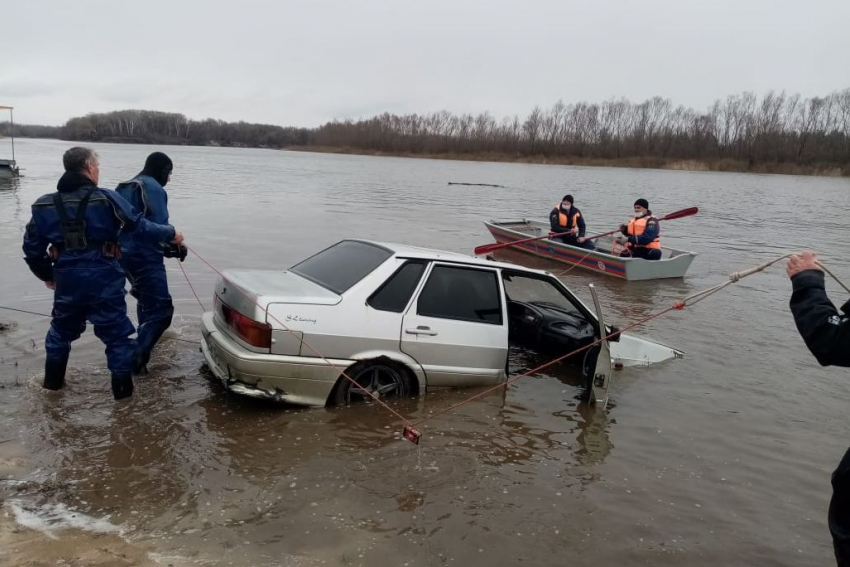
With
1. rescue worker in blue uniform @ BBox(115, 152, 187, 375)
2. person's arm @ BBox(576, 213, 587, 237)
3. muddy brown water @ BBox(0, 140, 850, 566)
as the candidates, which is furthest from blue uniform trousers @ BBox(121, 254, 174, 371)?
person's arm @ BBox(576, 213, 587, 237)

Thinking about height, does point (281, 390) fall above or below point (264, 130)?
below

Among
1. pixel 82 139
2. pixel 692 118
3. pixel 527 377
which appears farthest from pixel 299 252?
pixel 82 139

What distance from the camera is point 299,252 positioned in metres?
15.7

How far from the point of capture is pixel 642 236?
583 inches

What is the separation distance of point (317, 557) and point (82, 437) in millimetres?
2383

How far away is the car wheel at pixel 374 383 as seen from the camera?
542 cm

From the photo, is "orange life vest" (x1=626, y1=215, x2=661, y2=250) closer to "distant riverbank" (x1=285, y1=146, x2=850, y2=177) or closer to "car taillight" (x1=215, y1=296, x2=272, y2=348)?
"car taillight" (x1=215, y1=296, x2=272, y2=348)

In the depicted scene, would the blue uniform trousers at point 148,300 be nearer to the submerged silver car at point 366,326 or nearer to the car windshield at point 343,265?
the submerged silver car at point 366,326

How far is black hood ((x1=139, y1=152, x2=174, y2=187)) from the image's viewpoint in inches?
244

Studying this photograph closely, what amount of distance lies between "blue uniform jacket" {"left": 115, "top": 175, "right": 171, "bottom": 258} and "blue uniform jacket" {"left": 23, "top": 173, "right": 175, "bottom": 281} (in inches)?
33.4

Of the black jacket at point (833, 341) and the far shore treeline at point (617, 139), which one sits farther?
the far shore treeline at point (617, 139)

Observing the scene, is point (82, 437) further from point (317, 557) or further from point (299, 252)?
point (299, 252)

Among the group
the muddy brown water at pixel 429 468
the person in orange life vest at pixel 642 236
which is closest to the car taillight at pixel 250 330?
the muddy brown water at pixel 429 468

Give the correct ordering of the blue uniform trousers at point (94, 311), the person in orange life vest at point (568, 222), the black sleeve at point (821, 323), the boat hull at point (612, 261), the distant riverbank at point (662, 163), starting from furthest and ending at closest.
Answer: the distant riverbank at point (662, 163)
the person in orange life vest at point (568, 222)
the boat hull at point (612, 261)
the blue uniform trousers at point (94, 311)
the black sleeve at point (821, 323)
